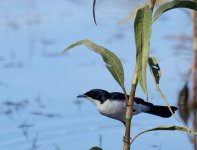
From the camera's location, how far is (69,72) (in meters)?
6.82

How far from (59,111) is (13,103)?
0.41m

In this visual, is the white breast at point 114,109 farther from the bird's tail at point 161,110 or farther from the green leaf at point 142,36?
the green leaf at point 142,36

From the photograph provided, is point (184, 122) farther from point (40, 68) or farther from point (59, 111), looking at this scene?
point (40, 68)

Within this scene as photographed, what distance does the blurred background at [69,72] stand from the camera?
5.01m

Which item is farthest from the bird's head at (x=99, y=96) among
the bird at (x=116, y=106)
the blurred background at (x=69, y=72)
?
the blurred background at (x=69, y=72)

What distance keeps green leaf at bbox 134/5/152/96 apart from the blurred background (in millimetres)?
1251

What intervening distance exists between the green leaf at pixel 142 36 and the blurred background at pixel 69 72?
1.25 meters

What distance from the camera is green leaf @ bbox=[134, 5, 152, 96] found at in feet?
9.53

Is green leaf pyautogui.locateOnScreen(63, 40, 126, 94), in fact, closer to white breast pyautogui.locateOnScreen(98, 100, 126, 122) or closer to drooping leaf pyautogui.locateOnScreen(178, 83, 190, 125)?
white breast pyautogui.locateOnScreen(98, 100, 126, 122)

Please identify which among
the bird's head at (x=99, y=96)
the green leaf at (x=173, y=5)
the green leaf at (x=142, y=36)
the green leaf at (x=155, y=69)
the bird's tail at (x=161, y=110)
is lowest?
the bird's tail at (x=161, y=110)

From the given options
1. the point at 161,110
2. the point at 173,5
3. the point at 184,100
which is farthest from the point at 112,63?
the point at 184,100

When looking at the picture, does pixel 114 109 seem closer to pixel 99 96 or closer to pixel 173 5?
pixel 99 96

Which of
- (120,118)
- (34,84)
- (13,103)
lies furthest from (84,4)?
(120,118)

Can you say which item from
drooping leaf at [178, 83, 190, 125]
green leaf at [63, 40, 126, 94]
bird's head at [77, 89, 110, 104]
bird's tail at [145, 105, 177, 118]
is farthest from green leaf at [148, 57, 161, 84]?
drooping leaf at [178, 83, 190, 125]
